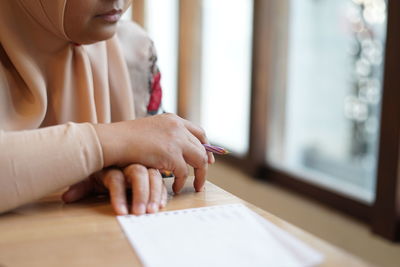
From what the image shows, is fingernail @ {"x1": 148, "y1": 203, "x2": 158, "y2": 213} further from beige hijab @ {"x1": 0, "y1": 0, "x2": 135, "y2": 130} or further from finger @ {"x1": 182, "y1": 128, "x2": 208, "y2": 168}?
Answer: beige hijab @ {"x1": 0, "y1": 0, "x2": 135, "y2": 130}

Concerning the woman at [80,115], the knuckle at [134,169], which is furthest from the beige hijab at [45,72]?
the knuckle at [134,169]

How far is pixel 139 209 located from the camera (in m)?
0.52

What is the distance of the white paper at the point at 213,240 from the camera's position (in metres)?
0.37

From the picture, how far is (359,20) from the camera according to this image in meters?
1.62

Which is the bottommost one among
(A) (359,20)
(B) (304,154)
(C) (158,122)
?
(B) (304,154)

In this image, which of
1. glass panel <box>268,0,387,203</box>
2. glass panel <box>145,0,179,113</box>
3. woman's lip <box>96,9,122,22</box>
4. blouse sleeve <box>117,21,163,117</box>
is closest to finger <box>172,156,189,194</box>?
woman's lip <box>96,9,122,22</box>

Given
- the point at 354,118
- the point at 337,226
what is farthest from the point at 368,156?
the point at 337,226

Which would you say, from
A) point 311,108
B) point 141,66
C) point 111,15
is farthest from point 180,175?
point 311,108

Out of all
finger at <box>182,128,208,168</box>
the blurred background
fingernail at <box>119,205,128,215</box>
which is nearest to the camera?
fingernail at <box>119,205,128,215</box>

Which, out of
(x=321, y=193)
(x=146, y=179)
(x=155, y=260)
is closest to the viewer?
(x=155, y=260)

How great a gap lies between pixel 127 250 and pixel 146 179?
0.56 ft

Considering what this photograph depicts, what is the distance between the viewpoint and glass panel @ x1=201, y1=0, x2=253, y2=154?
2326 millimetres

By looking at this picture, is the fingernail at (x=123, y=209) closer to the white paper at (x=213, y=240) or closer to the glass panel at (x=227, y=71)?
the white paper at (x=213, y=240)

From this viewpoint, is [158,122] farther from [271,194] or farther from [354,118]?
[271,194]
